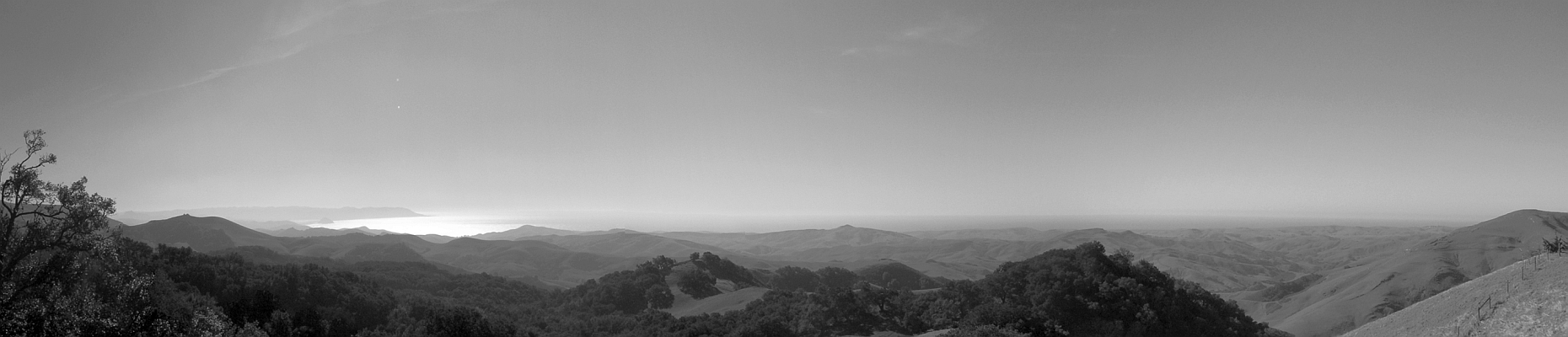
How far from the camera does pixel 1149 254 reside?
93.0 m

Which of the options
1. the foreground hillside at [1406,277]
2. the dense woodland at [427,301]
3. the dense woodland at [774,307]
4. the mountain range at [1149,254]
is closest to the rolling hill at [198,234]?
the mountain range at [1149,254]

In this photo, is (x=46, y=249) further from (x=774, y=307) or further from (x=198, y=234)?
(x=198, y=234)

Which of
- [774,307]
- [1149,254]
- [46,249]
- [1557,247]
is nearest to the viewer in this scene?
[46,249]

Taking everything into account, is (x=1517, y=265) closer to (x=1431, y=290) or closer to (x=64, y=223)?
(x=1431, y=290)

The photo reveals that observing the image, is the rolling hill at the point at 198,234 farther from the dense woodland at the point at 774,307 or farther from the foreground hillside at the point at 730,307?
the foreground hillside at the point at 730,307

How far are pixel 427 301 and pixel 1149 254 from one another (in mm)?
96299

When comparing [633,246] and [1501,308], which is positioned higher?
[1501,308]

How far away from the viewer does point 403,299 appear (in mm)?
39156

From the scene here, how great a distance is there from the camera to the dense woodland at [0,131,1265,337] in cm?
958

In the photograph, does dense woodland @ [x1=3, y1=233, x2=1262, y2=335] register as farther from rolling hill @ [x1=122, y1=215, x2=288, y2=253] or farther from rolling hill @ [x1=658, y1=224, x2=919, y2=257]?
rolling hill @ [x1=658, y1=224, x2=919, y2=257]

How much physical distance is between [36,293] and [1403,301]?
2466 inches

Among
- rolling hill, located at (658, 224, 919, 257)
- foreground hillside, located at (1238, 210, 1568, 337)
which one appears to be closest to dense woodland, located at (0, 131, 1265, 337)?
foreground hillside, located at (1238, 210, 1568, 337)

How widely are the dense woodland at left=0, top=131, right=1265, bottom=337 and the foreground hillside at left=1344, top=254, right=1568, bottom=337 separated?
715 cm

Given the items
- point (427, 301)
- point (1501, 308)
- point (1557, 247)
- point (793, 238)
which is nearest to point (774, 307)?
Answer: point (427, 301)
